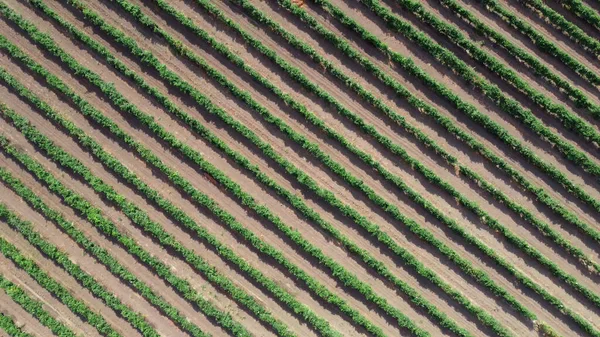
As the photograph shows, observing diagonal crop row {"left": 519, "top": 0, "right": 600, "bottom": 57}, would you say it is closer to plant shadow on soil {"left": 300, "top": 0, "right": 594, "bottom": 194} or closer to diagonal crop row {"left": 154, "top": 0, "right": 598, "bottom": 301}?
plant shadow on soil {"left": 300, "top": 0, "right": 594, "bottom": 194}

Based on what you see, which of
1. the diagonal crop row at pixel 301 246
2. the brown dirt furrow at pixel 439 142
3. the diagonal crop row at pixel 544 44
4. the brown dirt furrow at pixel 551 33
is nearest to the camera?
the diagonal crop row at pixel 301 246

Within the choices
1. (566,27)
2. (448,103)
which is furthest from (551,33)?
(448,103)

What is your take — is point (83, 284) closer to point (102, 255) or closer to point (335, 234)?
point (102, 255)

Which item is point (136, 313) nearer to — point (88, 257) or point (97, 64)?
point (88, 257)

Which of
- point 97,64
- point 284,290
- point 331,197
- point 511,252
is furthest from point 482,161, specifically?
point 97,64

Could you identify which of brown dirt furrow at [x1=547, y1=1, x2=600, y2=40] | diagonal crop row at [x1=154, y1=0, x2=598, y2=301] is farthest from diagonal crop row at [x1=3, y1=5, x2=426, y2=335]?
brown dirt furrow at [x1=547, y1=1, x2=600, y2=40]

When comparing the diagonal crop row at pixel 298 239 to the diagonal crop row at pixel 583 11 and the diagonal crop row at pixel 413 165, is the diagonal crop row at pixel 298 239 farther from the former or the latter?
the diagonal crop row at pixel 583 11

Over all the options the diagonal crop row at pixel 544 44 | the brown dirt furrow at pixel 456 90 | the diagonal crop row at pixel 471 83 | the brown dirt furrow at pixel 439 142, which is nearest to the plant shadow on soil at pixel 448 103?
the brown dirt furrow at pixel 456 90
